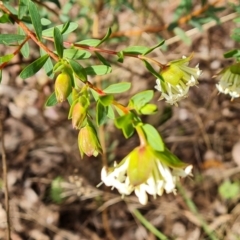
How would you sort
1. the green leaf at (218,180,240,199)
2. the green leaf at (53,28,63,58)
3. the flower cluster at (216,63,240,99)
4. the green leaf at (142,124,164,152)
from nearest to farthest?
1. the green leaf at (142,124,164,152)
2. the green leaf at (53,28,63,58)
3. the flower cluster at (216,63,240,99)
4. the green leaf at (218,180,240,199)

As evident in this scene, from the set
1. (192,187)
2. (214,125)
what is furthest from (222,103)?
(192,187)

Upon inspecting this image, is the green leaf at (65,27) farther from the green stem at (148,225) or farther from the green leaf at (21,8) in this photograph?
the green stem at (148,225)

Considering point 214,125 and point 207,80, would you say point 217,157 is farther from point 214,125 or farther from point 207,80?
point 207,80

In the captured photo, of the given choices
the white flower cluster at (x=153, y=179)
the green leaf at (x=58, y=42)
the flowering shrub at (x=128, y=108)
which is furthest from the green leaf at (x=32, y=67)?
the white flower cluster at (x=153, y=179)

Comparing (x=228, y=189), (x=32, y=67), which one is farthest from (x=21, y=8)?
(x=228, y=189)

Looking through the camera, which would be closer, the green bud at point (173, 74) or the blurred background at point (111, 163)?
the green bud at point (173, 74)

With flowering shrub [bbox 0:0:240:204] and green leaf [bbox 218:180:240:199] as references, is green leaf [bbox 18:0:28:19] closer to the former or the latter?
flowering shrub [bbox 0:0:240:204]

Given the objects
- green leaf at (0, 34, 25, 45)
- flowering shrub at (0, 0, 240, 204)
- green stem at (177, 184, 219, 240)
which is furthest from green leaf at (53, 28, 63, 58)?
green stem at (177, 184, 219, 240)
